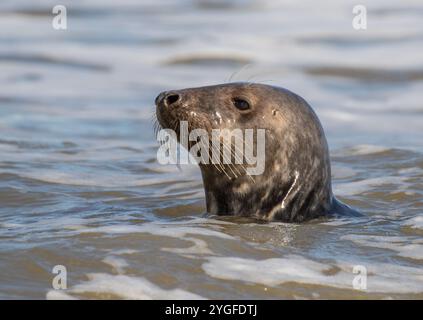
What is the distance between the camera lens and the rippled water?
19.2 feet

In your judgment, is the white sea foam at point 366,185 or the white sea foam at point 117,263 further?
the white sea foam at point 366,185

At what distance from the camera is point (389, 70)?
1485 cm

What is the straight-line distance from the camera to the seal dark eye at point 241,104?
6.90 metres

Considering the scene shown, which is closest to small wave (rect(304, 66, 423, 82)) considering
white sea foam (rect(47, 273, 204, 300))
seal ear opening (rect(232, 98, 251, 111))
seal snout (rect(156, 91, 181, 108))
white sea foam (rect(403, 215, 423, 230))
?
white sea foam (rect(403, 215, 423, 230))

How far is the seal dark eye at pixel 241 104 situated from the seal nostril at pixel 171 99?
40cm

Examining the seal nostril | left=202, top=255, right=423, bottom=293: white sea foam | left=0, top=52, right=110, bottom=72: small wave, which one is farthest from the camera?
left=0, top=52, right=110, bottom=72: small wave

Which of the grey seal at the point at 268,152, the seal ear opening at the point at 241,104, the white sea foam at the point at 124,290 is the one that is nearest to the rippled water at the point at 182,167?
the white sea foam at the point at 124,290

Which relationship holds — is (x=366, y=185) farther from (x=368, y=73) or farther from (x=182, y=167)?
(x=368, y=73)

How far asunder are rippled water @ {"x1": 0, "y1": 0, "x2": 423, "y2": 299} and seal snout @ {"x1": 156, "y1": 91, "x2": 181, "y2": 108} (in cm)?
73

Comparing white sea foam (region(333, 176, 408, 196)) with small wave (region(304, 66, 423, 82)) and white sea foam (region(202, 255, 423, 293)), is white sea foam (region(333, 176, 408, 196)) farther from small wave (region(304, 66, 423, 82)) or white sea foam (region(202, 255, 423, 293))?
small wave (region(304, 66, 423, 82))

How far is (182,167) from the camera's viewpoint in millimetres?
9758

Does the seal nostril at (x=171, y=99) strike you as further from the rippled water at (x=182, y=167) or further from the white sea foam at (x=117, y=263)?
the white sea foam at (x=117, y=263)

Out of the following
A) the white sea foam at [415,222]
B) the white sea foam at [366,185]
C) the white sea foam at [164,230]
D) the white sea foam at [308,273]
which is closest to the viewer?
the white sea foam at [308,273]
